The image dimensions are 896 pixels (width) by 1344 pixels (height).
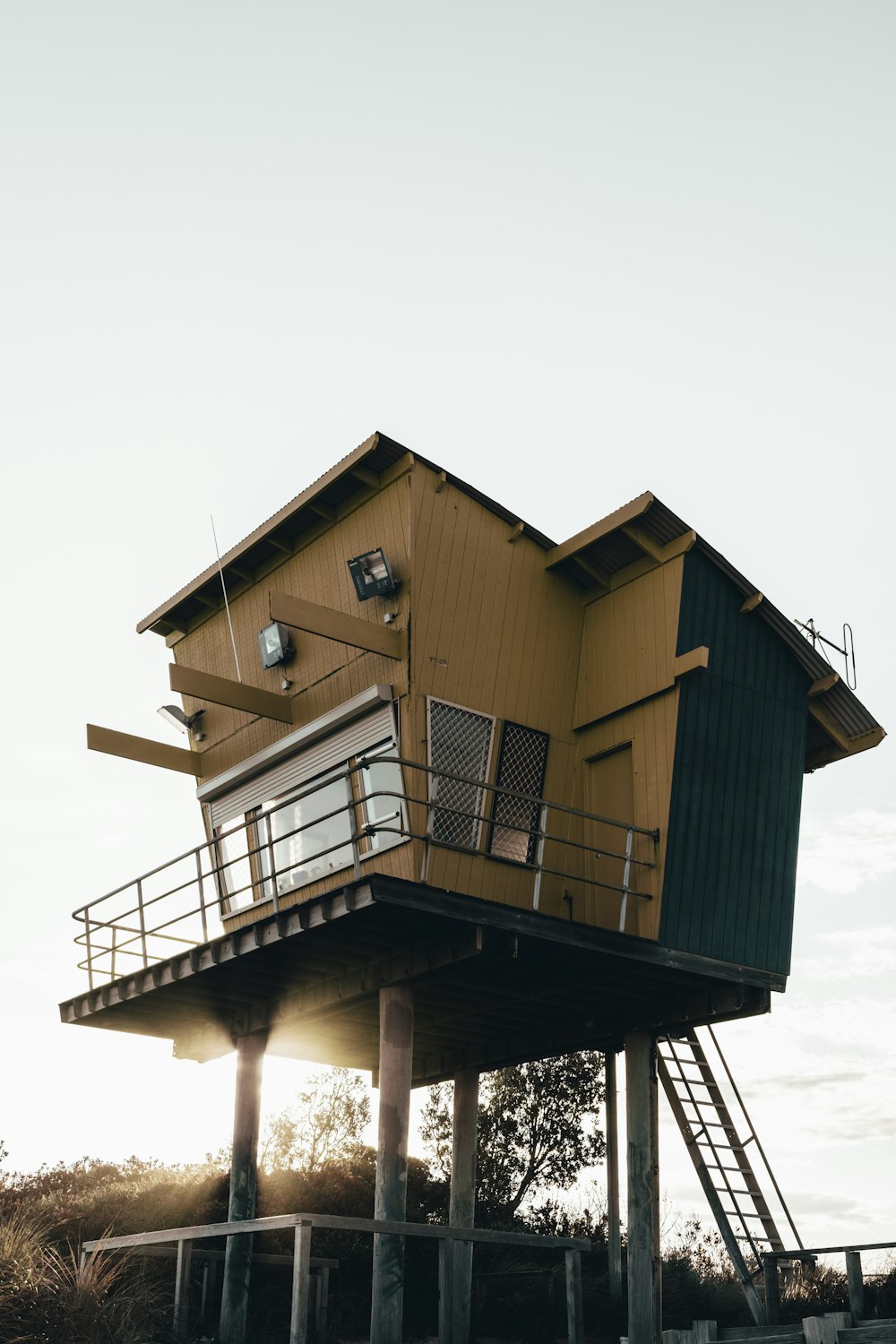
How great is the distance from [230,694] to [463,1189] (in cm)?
828

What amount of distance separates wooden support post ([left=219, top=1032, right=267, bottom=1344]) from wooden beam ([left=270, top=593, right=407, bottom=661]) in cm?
686

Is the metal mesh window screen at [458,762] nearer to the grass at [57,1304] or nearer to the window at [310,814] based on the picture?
the window at [310,814]

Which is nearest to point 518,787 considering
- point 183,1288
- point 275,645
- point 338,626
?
point 338,626

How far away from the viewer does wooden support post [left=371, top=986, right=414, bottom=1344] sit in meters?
15.6

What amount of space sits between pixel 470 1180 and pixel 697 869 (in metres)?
6.47

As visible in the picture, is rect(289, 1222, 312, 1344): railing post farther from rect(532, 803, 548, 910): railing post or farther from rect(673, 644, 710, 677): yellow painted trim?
rect(673, 644, 710, 677): yellow painted trim

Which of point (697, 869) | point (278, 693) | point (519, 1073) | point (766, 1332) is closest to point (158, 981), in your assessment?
point (278, 693)

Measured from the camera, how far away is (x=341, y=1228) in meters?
18.0

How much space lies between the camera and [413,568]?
17953mm

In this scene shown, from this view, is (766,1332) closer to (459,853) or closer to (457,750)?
(459,853)

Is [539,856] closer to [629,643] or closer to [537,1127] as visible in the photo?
[629,643]

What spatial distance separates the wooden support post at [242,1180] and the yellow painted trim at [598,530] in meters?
8.43

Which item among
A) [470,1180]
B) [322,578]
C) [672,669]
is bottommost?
[470,1180]

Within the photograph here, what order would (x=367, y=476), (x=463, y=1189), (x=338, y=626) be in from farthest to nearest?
(x=463, y=1189), (x=367, y=476), (x=338, y=626)
